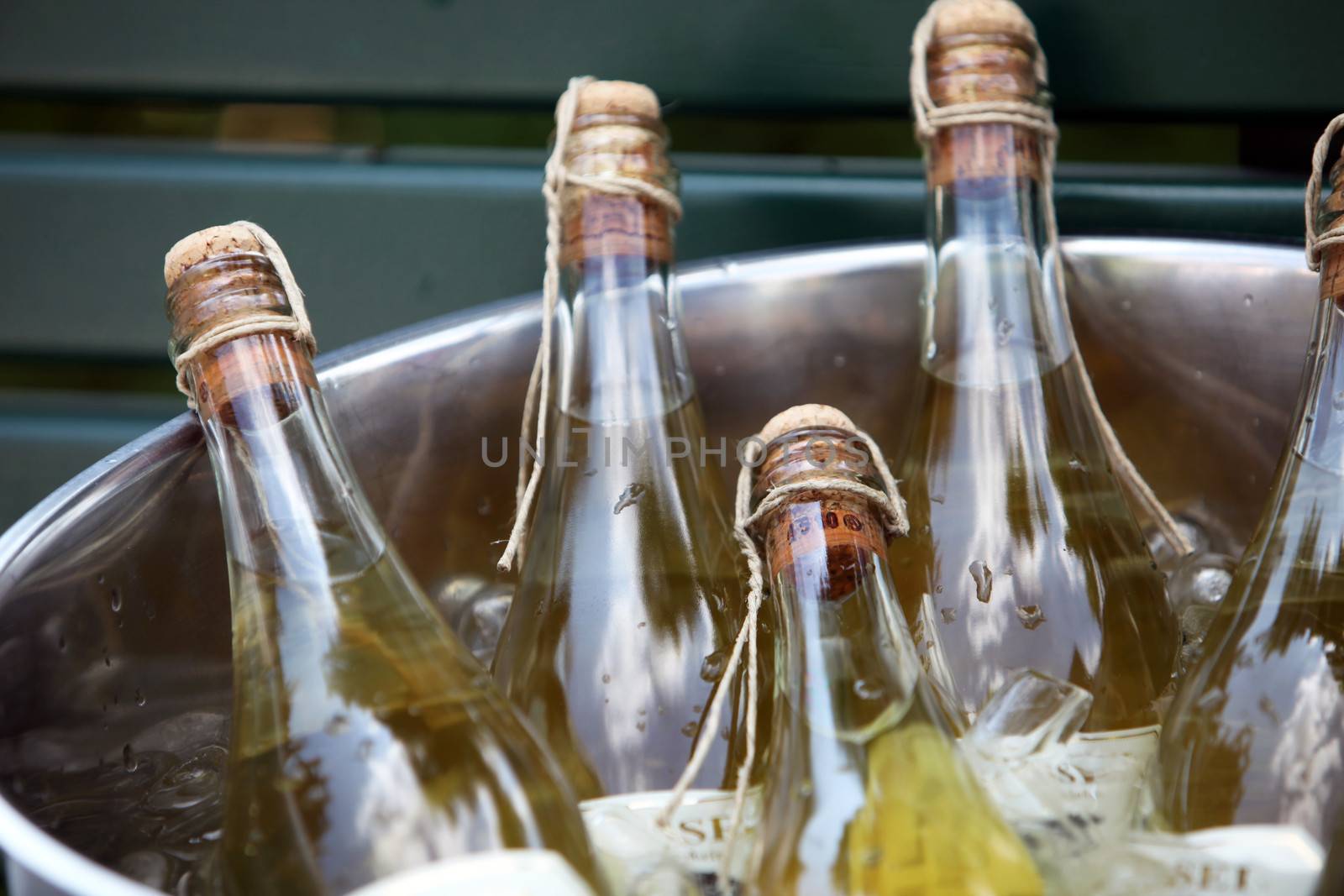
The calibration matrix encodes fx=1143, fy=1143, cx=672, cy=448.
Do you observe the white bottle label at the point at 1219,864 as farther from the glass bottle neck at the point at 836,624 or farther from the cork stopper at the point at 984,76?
the cork stopper at the point at 984,76

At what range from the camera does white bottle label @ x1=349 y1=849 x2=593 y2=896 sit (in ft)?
1.04

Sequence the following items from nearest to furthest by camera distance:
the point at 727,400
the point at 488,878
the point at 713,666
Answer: the point at 488,878 → the point at 713,666 → the point at 727,400

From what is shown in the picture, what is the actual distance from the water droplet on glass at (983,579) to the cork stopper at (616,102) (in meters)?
0.24

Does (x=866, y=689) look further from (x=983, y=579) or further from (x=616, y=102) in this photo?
(x=616, y=102)

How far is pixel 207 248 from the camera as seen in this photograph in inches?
15.4

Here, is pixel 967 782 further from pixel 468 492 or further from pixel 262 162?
pixel 262 162

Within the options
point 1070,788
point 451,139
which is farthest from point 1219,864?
point 451,139

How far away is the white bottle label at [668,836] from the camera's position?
367 mm

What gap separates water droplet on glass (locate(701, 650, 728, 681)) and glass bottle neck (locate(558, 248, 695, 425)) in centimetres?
11

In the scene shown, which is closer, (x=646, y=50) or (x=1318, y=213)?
(x=1318, y=213)

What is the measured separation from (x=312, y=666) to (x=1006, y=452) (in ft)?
1.02

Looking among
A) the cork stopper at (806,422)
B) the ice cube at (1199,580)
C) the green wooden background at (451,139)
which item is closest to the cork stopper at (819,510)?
the cork stopper at (806,422)

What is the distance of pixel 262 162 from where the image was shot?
97 cm

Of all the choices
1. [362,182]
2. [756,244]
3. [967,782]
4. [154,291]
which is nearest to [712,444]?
[967,782]
